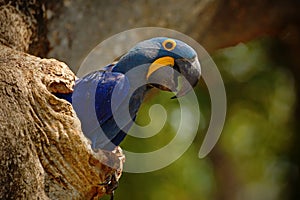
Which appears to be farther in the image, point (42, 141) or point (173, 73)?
point (173, 73)

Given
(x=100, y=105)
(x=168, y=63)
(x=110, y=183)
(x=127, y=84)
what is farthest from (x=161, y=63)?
(x=110, y=183)

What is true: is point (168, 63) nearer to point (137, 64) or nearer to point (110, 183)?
point (137, 64)

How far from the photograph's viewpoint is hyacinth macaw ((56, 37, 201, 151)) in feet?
8.73

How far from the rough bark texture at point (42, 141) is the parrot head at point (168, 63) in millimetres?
293

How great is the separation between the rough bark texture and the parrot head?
293mm

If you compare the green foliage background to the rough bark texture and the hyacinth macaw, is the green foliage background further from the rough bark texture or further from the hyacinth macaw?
the rough bark texture

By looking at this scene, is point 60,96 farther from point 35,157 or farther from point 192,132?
point 192,132

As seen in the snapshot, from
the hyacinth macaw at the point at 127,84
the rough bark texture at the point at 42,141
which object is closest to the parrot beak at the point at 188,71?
the hyacinth macaw at the point at 127,84

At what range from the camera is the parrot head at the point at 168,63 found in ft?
8.71

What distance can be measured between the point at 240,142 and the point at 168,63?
3.40 meters

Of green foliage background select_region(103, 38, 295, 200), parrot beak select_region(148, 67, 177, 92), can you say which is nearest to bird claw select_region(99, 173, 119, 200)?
parrot beak select_region(148, 67, 177, 92)

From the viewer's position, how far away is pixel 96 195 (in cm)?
261

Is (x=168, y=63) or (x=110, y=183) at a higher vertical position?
(x=168, y=63)

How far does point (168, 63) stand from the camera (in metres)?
2.68
